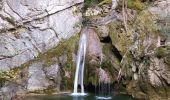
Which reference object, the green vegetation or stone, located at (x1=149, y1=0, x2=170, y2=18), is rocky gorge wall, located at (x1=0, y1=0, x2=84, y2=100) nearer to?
the green vegetation

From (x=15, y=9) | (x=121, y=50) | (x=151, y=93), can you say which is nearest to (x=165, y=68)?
(x=151, y=93)

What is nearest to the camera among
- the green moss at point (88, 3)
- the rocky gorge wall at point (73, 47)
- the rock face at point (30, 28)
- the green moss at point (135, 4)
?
the rocky gorge wall at point (73, 47)

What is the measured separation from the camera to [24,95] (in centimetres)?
1769

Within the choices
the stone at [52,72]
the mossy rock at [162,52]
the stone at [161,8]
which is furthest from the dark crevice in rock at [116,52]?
the stone at [52,72]

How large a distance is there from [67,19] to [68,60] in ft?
7.54

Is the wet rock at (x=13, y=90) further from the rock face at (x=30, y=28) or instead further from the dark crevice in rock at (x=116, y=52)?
the dark crevice in rock at (x=116, y=52)

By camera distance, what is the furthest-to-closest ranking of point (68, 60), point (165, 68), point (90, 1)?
point (90, 1) < point (68, 60) < point (165, 68)

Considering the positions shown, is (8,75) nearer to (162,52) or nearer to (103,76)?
(103,76)

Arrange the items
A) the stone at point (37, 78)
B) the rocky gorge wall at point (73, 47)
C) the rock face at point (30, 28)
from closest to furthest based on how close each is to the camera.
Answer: the rocky gorge wall at point (73, 47) → the stone at point (37, 78) → the rock face at point (30, 28)

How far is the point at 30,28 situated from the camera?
19031 mm

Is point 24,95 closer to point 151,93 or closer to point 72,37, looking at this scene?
point 72,37

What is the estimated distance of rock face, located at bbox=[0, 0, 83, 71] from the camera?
18.4 meters

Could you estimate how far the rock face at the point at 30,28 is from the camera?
18.4 m

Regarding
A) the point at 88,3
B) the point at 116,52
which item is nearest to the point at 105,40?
the point at 116,52
